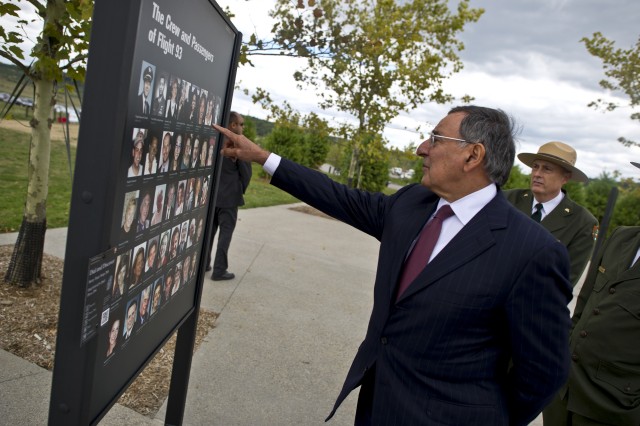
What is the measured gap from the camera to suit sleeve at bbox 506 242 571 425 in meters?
1.71

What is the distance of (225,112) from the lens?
2275 millimetres

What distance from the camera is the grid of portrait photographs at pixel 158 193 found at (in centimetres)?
137

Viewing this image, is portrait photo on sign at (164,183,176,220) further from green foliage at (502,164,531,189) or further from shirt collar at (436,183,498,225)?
green foliage at (502,164,531,189)

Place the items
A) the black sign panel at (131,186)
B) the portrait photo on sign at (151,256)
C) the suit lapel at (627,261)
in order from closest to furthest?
the black sign panel at (131,186)
the portrait photo on sign at (151,256)
the suit lapel at (627,261)

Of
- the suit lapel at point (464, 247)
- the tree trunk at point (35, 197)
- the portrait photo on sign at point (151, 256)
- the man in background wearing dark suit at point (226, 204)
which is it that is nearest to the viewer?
the portrait photo on sign at point (151, 256)

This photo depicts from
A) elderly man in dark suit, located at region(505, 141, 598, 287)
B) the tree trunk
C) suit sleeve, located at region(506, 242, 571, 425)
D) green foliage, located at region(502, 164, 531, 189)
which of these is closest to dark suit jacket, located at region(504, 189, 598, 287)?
elderly man in dark suit, located at region(505, 141, 598, 287)

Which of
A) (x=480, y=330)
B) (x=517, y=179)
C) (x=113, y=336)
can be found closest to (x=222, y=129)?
(x=113, y=336)

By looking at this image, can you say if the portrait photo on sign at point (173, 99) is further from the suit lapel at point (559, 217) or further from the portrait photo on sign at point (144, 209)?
the suit lapel at point (559, 217)

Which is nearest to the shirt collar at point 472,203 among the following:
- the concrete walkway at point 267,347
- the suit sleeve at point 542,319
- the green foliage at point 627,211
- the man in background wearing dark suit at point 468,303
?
the man in background wearing dark suit at point 468,303

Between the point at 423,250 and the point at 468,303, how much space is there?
314mm

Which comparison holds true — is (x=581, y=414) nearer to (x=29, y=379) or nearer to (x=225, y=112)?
(x=225, y=112)

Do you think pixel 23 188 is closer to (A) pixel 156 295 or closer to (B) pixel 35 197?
(B) pixel 35 197

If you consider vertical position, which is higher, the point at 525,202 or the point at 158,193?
the point at 525,202

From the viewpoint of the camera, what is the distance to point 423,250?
77.5 inches
